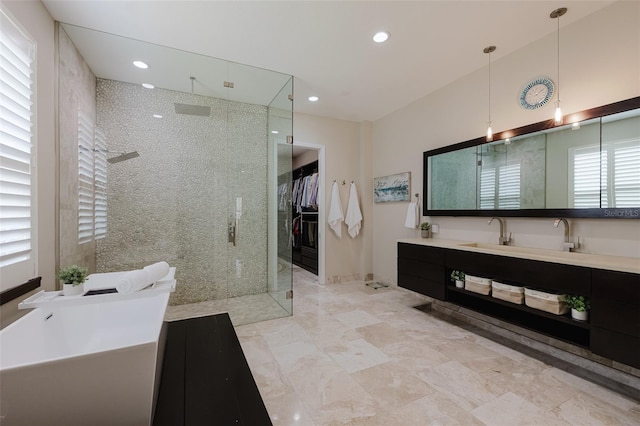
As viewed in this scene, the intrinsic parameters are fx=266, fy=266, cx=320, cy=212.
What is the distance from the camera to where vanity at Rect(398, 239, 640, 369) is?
5.42 feet

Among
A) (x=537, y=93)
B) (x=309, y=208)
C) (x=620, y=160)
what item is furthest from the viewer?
(x=309, y=208)

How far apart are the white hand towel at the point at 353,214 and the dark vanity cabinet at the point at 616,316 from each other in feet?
9.84

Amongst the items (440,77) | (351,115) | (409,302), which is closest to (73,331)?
(409,302)

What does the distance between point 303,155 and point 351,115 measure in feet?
5.45

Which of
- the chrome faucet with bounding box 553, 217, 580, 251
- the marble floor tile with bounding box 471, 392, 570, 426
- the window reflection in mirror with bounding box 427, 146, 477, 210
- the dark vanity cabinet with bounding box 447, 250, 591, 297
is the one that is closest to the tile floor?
the marble floor tile with bounding box 471, 392, 570, 426

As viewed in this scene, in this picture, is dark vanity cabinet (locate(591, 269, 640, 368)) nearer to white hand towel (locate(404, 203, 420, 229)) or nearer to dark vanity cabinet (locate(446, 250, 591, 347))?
dark vanity cabinet (locate(446, 250, 591, 347))

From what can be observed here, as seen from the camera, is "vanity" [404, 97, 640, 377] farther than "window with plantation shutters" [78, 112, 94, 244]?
No

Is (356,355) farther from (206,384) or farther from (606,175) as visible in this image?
(606,175)

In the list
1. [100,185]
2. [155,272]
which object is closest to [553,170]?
[155,272]

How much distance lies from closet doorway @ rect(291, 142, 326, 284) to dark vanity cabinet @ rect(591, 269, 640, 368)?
10.6 feet

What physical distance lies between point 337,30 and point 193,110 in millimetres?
1824

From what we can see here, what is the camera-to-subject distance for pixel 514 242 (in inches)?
106

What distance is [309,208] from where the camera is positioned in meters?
5.23

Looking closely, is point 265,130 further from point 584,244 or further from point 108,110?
point 584,244
